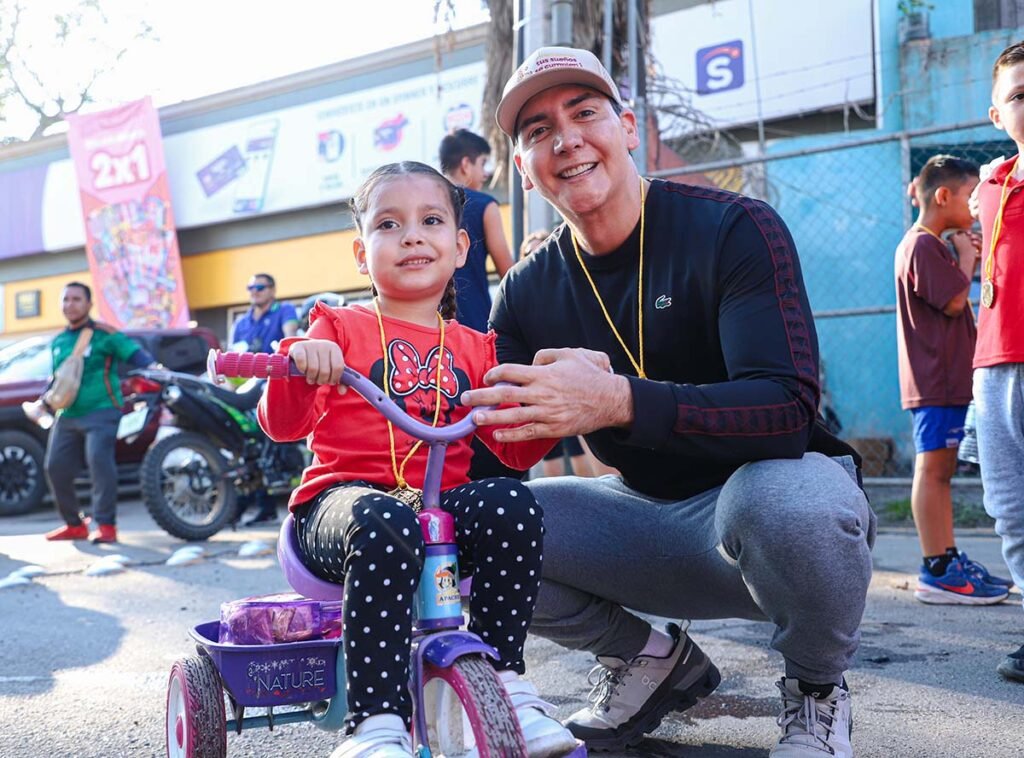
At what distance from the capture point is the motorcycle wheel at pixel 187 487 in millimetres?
6812

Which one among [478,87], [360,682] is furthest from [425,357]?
[478,87]

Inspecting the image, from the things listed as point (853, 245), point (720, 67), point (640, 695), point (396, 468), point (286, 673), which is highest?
point (720, 67)

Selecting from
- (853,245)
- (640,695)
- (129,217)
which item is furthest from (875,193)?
(129,217)

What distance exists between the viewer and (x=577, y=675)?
3.23 meters

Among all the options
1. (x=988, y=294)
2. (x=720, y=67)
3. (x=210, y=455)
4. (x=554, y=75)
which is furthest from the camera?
(x=720, y=67)

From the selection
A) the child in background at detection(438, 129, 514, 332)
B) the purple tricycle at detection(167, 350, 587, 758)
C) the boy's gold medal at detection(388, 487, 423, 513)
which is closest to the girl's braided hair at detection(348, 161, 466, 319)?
the boy's gold medal at detection(388, 487, 423, 513)

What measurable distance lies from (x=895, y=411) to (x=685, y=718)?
6958 millimetres

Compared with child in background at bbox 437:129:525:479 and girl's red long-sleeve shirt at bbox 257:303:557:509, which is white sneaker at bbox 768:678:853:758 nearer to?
girl's red long-sleeve shirt at bbox 257:303:557:509

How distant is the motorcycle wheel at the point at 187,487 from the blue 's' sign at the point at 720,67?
7076mm

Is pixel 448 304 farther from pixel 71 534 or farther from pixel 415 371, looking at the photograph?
pixel 71 534

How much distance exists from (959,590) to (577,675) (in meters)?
1.84

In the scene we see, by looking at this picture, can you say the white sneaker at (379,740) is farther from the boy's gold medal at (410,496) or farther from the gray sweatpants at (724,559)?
the gray sweatpants at (724,559)

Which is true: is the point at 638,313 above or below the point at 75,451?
above

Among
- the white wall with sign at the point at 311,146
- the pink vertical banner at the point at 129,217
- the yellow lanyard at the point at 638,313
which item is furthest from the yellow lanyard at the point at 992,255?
the pink vertical banner at the point at 129,217
